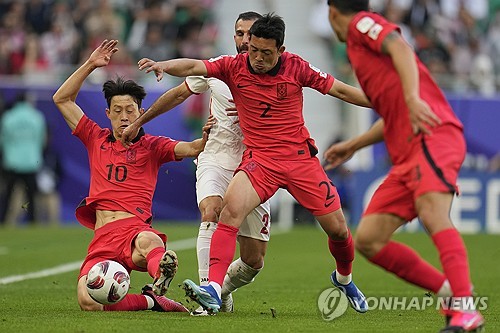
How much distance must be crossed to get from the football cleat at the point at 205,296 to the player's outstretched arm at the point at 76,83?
2372 millimetres

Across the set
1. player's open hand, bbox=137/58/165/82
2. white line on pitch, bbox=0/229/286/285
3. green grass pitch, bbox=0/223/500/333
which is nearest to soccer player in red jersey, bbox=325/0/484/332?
green grass pitch, bbox=0/223/500/333

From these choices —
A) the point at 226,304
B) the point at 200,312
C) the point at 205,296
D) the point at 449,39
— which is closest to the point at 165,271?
the point at 205,296

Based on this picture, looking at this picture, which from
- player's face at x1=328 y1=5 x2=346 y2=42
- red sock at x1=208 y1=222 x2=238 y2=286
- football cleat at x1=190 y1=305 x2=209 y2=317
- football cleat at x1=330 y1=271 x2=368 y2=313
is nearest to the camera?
player's face at x1=328 y1=5 x2=346 y2=42

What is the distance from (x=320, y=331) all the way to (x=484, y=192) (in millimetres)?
13541

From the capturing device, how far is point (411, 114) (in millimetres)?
6930

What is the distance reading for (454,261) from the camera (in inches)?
273

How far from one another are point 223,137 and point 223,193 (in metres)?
0.55

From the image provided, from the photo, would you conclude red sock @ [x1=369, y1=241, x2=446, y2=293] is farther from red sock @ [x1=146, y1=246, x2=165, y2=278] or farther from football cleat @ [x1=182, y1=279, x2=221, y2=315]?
red sock @ [x1=146, y1=246, x2=165, y2=278]

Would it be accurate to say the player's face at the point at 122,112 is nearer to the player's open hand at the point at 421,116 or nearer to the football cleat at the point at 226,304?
the football cleat at the point at 226,304

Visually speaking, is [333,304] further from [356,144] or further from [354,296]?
[356,144]

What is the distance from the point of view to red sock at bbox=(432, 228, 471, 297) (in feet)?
22.7

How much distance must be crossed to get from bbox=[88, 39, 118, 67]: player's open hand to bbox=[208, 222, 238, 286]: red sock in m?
1.96

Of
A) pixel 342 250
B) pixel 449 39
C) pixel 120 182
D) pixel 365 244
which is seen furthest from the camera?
pixel 449 39

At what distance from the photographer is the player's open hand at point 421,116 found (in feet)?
22.5
